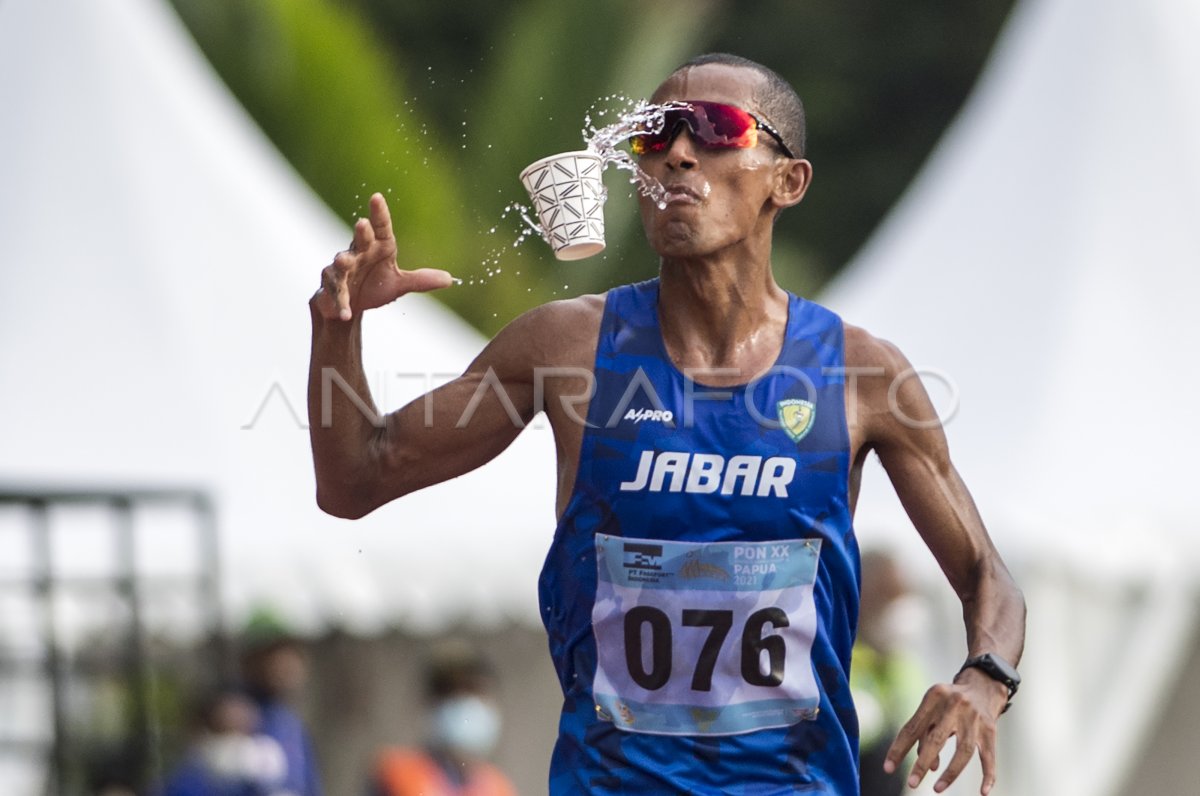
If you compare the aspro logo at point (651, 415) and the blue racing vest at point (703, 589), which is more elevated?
the aspro logo at point (651, 415)

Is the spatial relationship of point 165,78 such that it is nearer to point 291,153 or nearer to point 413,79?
point 291,153

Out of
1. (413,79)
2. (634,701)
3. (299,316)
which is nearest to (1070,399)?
(299,316)

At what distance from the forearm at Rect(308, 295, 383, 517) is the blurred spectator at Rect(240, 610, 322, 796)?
4.81 meters

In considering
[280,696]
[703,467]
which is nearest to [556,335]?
[703,467]

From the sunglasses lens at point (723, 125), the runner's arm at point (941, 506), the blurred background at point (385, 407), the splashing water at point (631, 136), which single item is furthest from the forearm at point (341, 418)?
the blurred background at point (385, 407)

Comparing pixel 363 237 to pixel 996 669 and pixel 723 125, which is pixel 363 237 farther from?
pixel 996 669

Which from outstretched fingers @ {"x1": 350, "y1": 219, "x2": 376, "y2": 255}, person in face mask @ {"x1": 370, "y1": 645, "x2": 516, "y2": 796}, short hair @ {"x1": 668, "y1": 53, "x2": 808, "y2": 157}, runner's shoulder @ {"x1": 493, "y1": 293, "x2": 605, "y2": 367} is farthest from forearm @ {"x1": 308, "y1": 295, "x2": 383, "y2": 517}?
person in face mask @ {"x1": 370, "y1": 645, "x2": 516, "y2": 796}

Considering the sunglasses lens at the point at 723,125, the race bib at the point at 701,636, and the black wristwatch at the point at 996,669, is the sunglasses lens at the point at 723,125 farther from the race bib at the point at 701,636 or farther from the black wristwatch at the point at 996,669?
the black wristwatch at the point at 996,669

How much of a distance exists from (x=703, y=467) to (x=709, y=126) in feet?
1.97

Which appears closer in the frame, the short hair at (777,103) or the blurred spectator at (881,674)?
the short hair at (777,103)

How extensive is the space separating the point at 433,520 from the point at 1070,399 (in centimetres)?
315

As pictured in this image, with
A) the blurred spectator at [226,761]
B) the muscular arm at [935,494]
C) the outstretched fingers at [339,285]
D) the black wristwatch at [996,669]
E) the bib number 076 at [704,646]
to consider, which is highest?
the outstretched fingers at [339,285]

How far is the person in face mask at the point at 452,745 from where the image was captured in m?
7.38

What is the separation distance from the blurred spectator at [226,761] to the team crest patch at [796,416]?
479 centimetres
